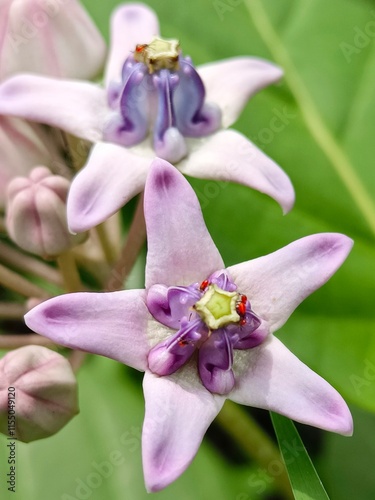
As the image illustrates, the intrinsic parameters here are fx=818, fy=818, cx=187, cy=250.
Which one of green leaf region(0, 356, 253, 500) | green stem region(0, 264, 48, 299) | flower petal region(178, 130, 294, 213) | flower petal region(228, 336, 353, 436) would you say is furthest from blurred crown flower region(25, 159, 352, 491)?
green leaf region(0, 356, 253, 500)

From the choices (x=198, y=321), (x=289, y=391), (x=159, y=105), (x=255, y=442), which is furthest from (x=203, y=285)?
(x=255, y=442)

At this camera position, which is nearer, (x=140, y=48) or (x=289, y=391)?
(x=289, y=391)

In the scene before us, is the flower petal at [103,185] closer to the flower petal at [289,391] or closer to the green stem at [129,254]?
the green stem at [129,254]

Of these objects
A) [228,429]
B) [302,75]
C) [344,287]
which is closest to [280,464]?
[228,429]

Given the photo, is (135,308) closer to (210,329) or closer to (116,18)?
(210,329)

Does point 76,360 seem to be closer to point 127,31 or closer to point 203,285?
point 203,285

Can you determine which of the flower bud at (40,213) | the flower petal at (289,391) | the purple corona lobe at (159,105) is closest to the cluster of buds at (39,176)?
the flower bud at (40,213)

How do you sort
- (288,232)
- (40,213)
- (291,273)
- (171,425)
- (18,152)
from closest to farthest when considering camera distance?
(171,425) < (291,273) < (40,213) < (18,152) < (288,232)
